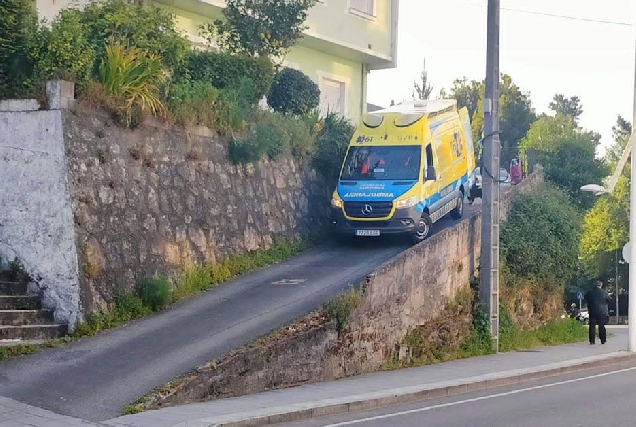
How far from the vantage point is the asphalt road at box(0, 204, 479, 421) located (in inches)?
480

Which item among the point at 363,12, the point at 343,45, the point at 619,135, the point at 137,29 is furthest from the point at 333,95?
the point at 619,135

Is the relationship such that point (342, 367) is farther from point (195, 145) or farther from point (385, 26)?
point (385, 26)

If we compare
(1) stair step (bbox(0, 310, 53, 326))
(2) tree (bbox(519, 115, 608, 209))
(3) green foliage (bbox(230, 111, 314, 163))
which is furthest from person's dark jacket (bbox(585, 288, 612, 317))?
(1) stair step (bbox(0, 310, 53, 326))

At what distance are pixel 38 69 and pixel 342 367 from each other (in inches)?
309

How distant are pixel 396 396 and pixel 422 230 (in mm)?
7779

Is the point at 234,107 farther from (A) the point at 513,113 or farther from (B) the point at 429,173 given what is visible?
(A) the point at 513,113

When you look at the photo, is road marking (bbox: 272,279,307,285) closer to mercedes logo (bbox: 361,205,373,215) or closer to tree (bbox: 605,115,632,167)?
mercedes logo (bbox: 361,205,373,215)

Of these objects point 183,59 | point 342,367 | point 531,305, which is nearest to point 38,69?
point 183,59

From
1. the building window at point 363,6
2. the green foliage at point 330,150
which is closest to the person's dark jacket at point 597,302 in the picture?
the green foliage at point 330,150

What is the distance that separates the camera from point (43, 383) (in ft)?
41.4

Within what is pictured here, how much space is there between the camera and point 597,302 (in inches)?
899

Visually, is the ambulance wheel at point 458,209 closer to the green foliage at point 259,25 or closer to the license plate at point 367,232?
the license plate at point 367,232

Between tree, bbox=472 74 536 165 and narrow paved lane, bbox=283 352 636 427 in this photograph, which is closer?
narrow paved lane, bbox=283 352 636 427

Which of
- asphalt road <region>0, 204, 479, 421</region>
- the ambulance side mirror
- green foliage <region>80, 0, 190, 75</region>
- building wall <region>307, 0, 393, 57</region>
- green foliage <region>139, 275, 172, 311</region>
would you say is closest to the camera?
asphalt road <region>0, 204, 479, 421</region>
